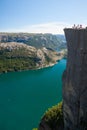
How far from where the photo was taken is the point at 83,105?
2086 centimetres

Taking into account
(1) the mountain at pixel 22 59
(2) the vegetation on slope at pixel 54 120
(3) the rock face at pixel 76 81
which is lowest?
(1) the mountain at pixel 22 59

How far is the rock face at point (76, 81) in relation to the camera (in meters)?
20.3

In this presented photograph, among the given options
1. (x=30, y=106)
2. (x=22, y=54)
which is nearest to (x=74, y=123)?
(x=30, y=106)

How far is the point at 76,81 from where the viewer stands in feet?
69.3

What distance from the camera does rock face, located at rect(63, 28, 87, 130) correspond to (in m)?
20.3

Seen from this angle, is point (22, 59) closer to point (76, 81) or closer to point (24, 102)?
point (24, 102)

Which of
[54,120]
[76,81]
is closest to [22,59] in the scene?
[54,120]

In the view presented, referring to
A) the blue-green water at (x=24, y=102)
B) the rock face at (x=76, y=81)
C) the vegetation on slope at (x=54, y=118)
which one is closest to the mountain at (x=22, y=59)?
the blue-green water at (x=24, y=102)

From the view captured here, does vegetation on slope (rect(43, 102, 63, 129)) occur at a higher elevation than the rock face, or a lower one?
lower

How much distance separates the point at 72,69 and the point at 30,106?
169 ft

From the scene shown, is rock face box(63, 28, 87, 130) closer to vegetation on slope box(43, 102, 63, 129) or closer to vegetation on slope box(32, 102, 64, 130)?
vegetation on slope box(32, 102, 64, 130)

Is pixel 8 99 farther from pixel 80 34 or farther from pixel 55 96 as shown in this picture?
pixel 80 34

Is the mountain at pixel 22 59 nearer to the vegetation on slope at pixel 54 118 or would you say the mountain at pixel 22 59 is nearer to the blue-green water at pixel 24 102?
the blue-green water at pixel 24 102

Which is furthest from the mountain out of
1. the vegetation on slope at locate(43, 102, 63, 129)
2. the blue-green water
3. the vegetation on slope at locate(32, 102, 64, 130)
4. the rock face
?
the rock face
